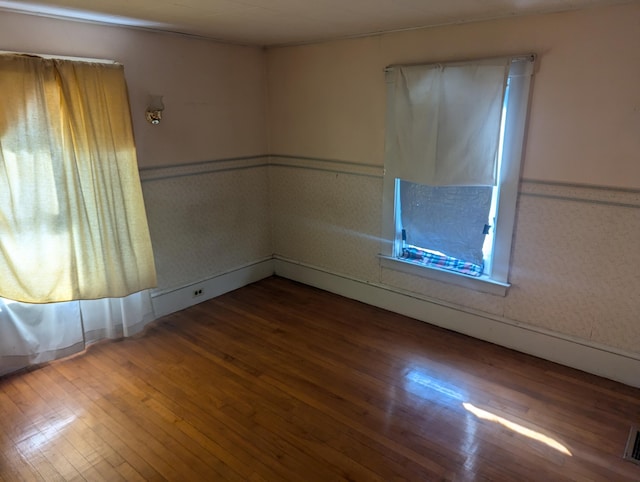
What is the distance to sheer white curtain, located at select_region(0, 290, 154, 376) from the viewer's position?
2.78 meters

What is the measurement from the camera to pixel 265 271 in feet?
14.6

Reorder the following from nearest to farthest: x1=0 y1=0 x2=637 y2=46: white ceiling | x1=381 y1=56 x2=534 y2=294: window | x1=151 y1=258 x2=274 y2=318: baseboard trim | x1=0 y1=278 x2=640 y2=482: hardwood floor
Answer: x1=0 y1=278 x2=640 y2=482: hardwood floor → x1=0 y1=0 x2=637 y2=46: white ceiling → x1=381 y1=56 x2=534 y2=294: window → x1=151 y1=258 x2=274 y2=318: baseboard trim

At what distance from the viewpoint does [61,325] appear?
9.77 ft

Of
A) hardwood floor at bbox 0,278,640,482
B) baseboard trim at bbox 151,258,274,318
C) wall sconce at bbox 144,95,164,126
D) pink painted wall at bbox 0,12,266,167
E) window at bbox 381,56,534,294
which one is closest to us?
hardwood floor at bbox 0,278,640,482

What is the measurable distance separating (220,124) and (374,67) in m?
1.40

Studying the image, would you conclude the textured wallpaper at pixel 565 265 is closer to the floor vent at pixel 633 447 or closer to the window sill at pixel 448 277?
the window sill at pixel 448 277

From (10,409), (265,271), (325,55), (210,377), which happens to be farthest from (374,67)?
(10,409)

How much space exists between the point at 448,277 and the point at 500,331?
1.74ft

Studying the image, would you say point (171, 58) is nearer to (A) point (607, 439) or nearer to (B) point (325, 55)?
(B) point (325, 55)

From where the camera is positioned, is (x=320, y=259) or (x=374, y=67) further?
(x=320, y=259)

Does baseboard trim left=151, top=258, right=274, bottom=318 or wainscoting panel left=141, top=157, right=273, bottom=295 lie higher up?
wainscoting panel left=141, top=157, right=273, bottom=295

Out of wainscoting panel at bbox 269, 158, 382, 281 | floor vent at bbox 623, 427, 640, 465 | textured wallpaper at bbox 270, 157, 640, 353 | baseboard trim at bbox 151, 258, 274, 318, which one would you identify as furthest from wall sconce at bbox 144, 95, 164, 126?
floor vent at bbox 623, 427, 640, 465

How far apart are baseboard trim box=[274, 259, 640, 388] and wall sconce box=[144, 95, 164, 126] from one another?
6.33 ft

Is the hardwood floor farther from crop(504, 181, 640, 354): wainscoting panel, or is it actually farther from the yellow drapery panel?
the yellow drapery panel
